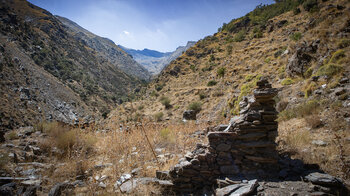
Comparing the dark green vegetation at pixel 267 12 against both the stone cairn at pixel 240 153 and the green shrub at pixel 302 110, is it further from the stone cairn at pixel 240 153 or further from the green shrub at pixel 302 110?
the stone cairn at pixel 240 153

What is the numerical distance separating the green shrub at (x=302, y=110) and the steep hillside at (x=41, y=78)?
1922 centimetres

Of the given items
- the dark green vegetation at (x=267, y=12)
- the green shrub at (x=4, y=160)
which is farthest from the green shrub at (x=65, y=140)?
the dark green vegetation at (x=267, y=12)

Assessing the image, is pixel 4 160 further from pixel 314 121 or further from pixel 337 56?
pixel 337 56

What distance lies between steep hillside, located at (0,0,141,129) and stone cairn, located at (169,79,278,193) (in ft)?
58.1

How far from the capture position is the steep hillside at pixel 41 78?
23.2 meters

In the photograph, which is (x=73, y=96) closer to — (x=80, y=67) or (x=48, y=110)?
(x=48, y=110)

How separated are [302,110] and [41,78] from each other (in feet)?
136

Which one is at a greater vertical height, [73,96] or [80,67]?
[80,67]

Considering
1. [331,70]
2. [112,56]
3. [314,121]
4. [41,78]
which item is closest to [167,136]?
[314,121]

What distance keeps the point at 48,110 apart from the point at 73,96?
9.76 m

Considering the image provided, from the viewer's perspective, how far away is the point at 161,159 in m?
5.19

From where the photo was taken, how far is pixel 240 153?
379cm

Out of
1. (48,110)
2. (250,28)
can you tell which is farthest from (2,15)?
(250,28)

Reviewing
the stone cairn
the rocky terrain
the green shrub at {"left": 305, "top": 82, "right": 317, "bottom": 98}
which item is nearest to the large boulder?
the rocky terrain
